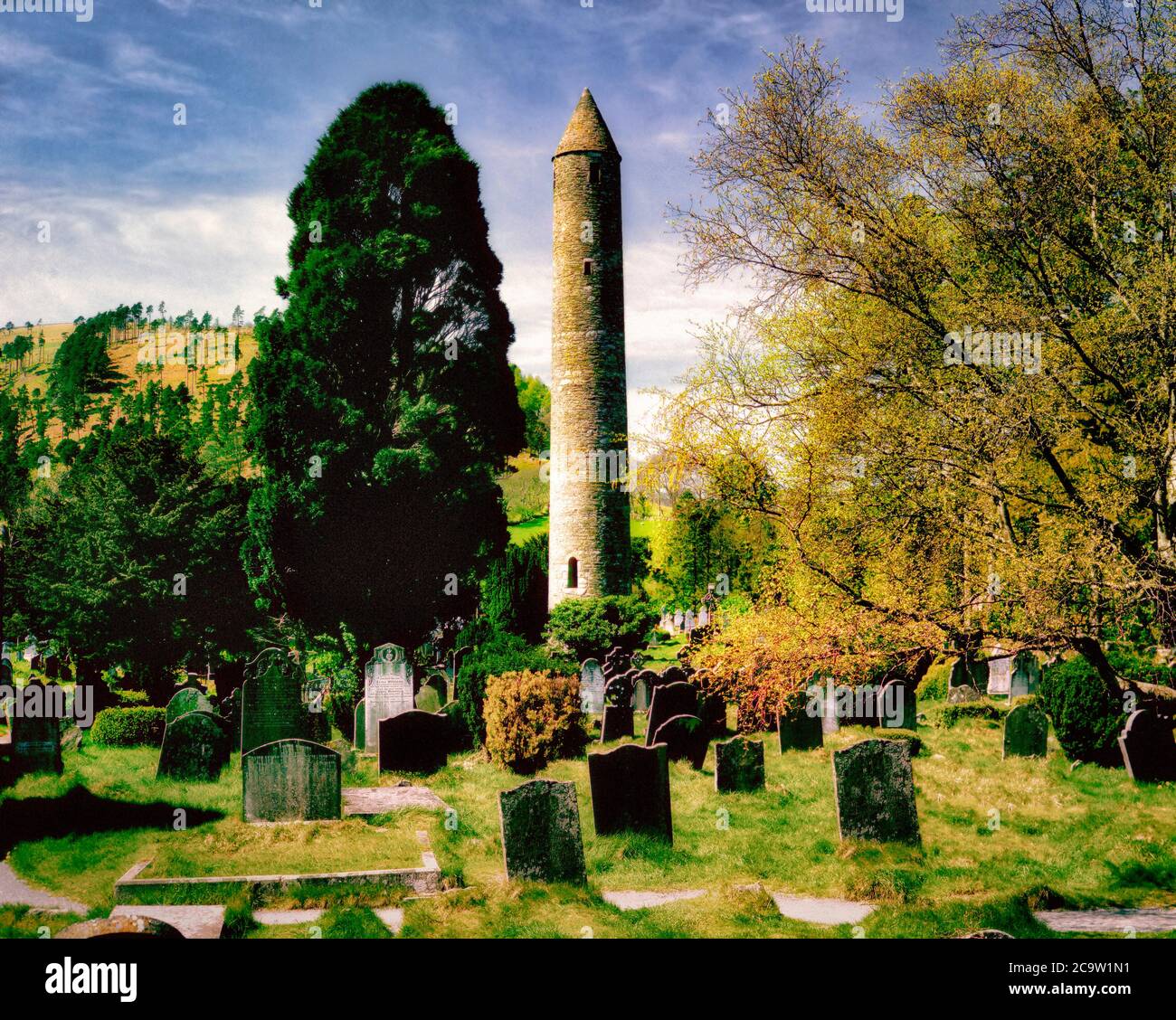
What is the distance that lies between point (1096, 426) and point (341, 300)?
16.3 meters

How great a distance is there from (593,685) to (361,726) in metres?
5.69

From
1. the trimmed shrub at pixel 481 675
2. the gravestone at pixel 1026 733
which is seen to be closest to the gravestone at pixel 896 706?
the gravestone at pixel 1026 733

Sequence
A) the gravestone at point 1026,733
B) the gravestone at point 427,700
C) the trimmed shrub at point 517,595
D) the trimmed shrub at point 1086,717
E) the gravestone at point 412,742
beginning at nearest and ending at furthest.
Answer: the trimmed shrub at point 1086,717
the gravestone at point 412,742
the gravestone at point 1026,733
the gravestone at point 427,700
the trimmed shrub at point 517,595

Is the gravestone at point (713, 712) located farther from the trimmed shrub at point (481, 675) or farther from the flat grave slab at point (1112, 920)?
the flat grave slab at point (1112, 920)

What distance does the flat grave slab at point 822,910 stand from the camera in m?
7.27

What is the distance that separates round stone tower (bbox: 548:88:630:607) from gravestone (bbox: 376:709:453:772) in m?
12.0

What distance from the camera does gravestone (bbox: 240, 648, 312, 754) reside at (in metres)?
13.2

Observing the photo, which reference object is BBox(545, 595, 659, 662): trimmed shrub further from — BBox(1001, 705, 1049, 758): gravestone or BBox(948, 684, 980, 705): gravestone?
BBox(1001, 705, 1049, 758): gravestone

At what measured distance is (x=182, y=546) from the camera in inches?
775

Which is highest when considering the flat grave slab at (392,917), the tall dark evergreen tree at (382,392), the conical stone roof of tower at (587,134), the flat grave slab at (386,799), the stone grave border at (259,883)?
the conical stone roof of tower at (587,134)

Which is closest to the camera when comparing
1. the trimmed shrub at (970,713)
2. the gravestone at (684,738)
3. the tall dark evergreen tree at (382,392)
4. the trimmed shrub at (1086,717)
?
the trimmed shrub at (1086,717)

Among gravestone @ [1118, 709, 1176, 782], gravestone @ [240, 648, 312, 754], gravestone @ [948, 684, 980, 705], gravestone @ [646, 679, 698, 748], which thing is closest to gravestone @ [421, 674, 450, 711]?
gravestone @ [240, 648, 312, 754]

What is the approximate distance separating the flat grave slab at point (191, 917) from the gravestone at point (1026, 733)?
10833mm
